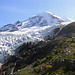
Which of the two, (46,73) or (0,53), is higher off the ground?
(46,73)

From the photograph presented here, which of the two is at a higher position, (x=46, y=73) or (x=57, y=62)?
(x=57, y=62)

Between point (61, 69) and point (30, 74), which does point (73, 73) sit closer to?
point (61, 69)

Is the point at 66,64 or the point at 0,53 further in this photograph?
the point at 0,53

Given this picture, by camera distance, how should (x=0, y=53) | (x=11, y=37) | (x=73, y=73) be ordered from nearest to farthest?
(x=73, y=73)
(x=0, y=53)
(x=11, y=37)

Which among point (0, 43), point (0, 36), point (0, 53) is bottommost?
point (0, 53)

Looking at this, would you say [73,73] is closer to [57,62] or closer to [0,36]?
[57,62]

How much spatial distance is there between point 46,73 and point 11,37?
8177cm

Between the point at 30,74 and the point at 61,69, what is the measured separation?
5.17 meters

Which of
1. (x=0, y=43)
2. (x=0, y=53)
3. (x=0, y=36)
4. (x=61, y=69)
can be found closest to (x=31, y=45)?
(x=0, y=53)

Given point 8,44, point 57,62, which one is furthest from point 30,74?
point 8,44

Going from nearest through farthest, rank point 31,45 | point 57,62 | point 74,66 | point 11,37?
point 74,66, point 57,62, point 31,45, point 11,37

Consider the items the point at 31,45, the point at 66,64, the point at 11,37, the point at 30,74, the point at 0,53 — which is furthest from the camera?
the point at 11,37

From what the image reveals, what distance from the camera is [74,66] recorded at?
1160cm

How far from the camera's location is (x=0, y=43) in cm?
8319
